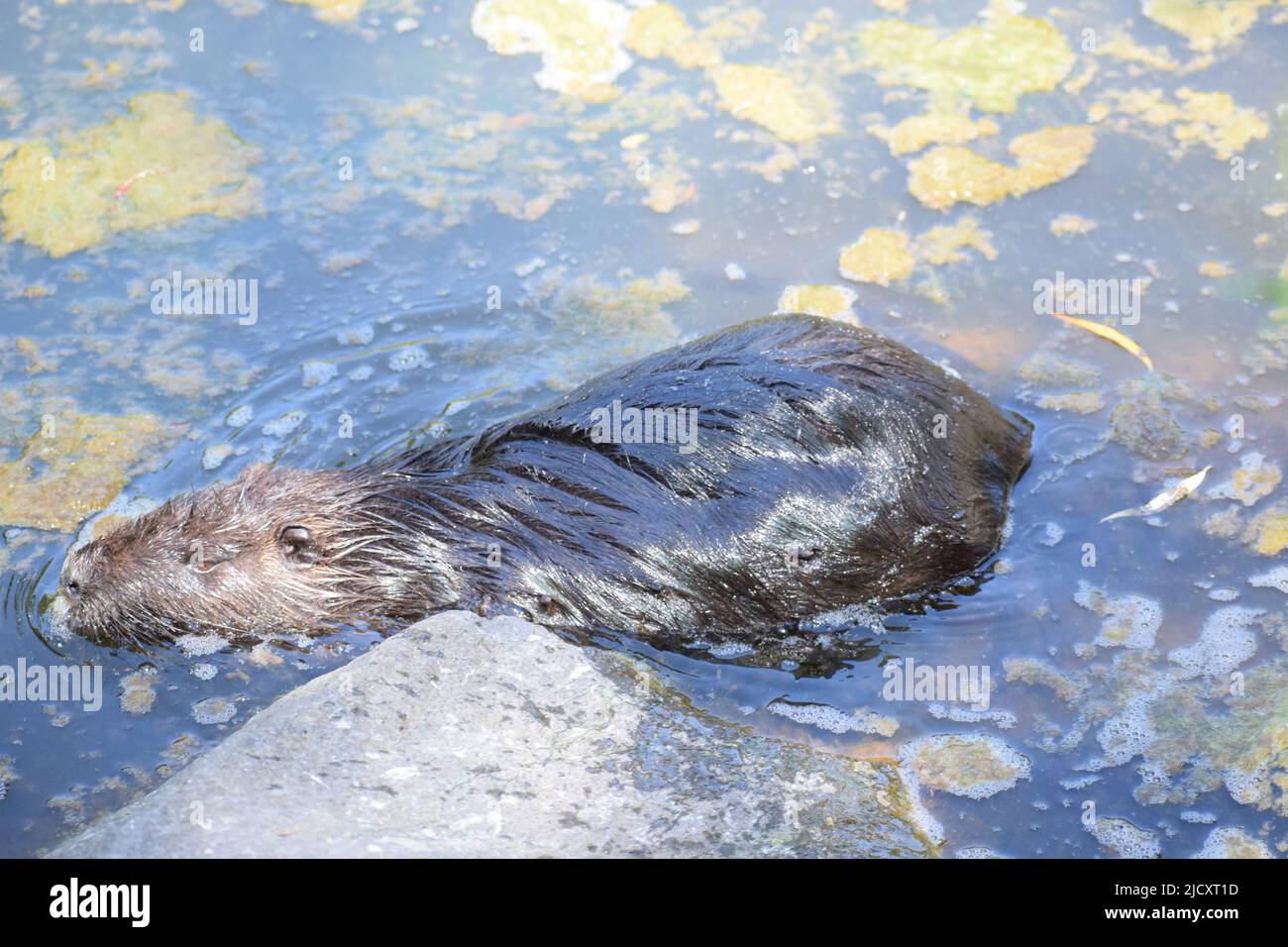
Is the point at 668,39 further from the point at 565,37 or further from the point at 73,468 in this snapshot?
the point at 73,468

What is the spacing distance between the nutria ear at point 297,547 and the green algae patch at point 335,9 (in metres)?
4.35

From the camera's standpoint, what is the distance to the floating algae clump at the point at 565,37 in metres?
7.34

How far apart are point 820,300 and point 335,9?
392cm

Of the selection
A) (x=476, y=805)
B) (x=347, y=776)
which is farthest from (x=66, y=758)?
(x=476, y=805)

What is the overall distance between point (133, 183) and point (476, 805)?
15.9 feet

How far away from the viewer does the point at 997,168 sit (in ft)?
21.6

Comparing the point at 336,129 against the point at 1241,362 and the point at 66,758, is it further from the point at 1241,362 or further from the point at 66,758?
the point at 1241,362

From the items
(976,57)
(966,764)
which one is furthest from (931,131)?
(966,764)

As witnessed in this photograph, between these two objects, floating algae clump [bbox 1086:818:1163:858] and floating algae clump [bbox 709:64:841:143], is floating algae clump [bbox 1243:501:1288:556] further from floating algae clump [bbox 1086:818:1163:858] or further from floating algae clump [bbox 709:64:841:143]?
floating algae clump [bbox 709:64:841:143]

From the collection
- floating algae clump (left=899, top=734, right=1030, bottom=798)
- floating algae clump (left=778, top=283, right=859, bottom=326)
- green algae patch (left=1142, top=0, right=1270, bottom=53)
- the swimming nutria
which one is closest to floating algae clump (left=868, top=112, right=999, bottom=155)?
floating algae clump (left=778, top=283, right=859, bottom=326)

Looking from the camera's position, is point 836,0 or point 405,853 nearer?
point 405,853

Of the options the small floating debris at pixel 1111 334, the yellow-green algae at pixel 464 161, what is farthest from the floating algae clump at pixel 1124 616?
the yellow-green algae at pixel 464 161

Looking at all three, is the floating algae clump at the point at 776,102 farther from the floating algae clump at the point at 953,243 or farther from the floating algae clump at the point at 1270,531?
the floating algae clump at the point at 1270,531

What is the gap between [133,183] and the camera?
22.4 ft
